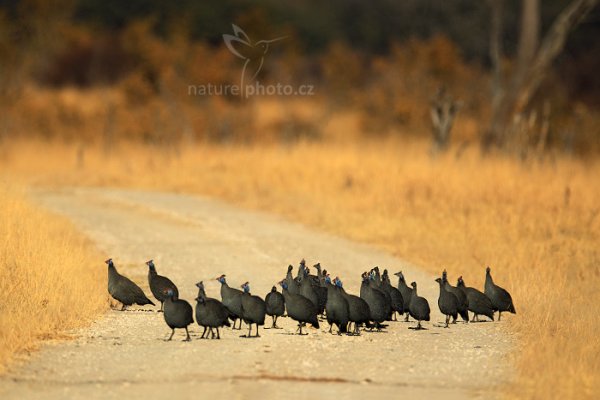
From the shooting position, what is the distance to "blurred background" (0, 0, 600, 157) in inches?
1096

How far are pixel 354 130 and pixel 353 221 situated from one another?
69.0ft

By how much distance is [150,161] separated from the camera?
2561 centimetres

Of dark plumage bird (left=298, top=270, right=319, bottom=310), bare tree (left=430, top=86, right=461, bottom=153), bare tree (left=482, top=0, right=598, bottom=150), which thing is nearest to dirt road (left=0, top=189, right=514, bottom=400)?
dark plumage bird (left=298, top=270, right=319, bottom=310)

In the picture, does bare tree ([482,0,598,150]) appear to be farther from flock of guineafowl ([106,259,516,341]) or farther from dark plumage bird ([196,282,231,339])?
dark plumage bird ([196,282,231,339])

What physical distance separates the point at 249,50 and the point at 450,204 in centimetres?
2324

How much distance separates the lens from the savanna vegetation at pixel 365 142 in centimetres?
1332

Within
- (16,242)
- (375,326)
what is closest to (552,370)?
(375,326)

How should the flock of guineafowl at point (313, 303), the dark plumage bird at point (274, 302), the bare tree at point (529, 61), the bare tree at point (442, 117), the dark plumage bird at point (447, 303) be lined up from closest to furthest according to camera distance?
the flock of guineafowl at point (313, 303), the dark plumage bird at point (274, 302), the dark plumage bird at point (447, 303), the bare tree at point (442, 117), the bare tree at point (529, 61)

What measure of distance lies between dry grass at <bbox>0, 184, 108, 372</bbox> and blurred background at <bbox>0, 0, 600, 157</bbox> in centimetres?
1303

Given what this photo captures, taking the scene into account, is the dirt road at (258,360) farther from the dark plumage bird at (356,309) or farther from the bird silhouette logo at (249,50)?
the bird silhouette logo at (249,50)

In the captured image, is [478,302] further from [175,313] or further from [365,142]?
[365,142]

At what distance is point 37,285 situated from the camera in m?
10.1

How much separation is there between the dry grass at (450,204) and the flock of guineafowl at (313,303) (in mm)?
480

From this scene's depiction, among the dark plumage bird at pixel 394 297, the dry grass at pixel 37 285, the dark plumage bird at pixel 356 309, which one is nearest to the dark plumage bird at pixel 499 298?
the dark plumage bird at pixel 394 297
